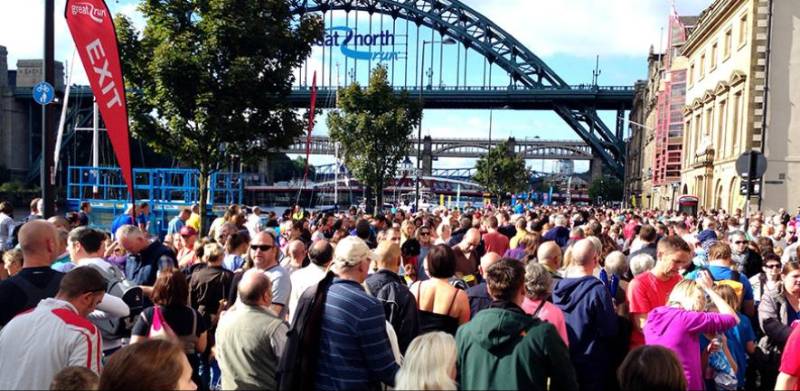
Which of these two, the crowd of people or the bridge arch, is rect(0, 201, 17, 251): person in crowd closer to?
the crowd of people

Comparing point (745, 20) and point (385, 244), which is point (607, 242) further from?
point (745, 20)

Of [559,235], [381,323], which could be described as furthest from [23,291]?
[559,235]

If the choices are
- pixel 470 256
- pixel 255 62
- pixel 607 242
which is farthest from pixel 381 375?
pixel 255 62

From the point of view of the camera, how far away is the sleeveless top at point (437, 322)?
4.92 metres

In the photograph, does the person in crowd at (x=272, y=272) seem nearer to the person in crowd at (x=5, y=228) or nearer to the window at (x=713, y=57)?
the person in crowd at (x=5, y=228)

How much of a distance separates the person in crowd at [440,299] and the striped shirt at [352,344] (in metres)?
1.03

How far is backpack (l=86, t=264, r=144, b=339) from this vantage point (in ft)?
15.8

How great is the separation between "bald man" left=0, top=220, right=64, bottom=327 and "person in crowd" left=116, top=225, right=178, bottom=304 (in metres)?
1.76

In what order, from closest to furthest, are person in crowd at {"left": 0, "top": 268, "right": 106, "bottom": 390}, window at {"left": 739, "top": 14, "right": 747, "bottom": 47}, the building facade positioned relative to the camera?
person in crowd at {"left": 0, "top": 268, "right": 106, "bottom": 390}, the building facade, window at {"left": 739, "top": 14, "right": 747, "bottom": 47}

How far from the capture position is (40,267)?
14.6 ft

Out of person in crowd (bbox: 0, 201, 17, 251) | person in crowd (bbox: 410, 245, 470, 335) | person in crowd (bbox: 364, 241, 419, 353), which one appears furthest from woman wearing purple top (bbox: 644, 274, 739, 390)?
person in crowd (bbox: 0, 201, 17, 251)

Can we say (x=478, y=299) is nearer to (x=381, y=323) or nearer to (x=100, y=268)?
(x=381, y=323)

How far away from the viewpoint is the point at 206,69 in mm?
13344

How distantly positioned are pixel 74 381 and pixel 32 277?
206 centimetres
